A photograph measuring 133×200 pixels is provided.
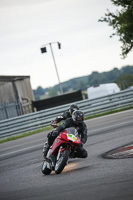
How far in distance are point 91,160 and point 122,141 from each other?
2.39 meters

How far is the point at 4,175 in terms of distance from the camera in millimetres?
10258

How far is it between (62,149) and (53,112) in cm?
1524

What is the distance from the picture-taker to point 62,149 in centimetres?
874

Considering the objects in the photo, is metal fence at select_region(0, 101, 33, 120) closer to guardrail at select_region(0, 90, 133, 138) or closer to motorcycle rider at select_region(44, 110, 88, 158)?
guardrail at select_region(0, 90, 133, 138)

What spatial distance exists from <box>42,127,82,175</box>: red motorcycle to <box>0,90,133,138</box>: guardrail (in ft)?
45.9

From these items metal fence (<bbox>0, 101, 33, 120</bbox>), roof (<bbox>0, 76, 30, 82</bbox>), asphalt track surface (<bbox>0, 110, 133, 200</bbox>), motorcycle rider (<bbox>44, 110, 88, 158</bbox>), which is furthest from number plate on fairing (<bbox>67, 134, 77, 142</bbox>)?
roof (<bbox>0, 76, 30, 82</bbox>)

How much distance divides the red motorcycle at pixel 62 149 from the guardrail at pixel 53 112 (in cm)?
1400

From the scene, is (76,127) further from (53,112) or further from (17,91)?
(17,91)

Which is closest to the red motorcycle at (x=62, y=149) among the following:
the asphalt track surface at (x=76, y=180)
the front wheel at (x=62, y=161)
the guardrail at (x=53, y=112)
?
the front wheel at (x=62, y=161)

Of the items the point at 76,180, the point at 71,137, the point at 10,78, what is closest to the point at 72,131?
the point at 71,137

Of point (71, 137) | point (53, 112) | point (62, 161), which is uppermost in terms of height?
point (53, 112)

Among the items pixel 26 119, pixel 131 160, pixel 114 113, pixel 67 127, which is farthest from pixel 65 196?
pixel 114 113

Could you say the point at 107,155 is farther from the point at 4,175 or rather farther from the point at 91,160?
the point at 4,175

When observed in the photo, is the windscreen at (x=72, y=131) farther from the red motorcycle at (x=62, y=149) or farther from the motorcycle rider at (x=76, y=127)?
the motorcycle rider at (x=76, y=127)
